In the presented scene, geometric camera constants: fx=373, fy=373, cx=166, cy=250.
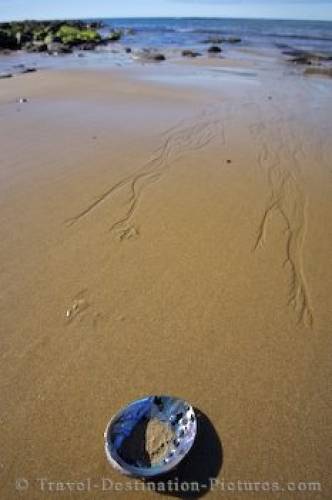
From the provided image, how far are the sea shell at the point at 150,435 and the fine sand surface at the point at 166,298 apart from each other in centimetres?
10

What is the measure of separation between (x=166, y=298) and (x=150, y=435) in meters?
1.32

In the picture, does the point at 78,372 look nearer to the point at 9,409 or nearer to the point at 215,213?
the point at 9,409

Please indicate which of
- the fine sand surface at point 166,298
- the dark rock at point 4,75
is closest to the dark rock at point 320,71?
the fine sand surface at point 166,298

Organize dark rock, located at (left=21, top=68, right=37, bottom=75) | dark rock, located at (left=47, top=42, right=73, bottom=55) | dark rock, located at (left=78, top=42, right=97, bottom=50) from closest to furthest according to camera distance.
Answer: dark rock, located at (left=21, top=68, right=37, bottom=75), dark rock, located at (left=47, top=42, right=73, bottom=55), dark rock, located at (left=78, top=42, right=97, bottom=50)

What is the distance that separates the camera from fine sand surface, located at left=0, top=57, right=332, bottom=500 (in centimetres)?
237

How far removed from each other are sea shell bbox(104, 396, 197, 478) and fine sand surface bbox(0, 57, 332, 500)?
10 cm

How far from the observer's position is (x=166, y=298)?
11.3 ft

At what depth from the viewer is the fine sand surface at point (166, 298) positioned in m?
2.37

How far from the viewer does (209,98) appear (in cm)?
1074

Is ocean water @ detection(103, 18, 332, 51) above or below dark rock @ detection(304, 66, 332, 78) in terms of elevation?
above

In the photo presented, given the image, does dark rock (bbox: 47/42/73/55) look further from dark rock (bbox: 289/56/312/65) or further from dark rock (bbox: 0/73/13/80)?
dark rock (bbox: 289/56/312/65)

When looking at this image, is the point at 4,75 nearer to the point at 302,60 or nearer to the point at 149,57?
the point at 149,57

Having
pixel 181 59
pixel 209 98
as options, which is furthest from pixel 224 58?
pixel 209 98

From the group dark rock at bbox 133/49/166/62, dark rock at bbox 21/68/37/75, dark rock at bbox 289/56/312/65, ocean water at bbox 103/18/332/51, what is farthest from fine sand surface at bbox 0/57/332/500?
ocean water at bbox 103/18/332/51
